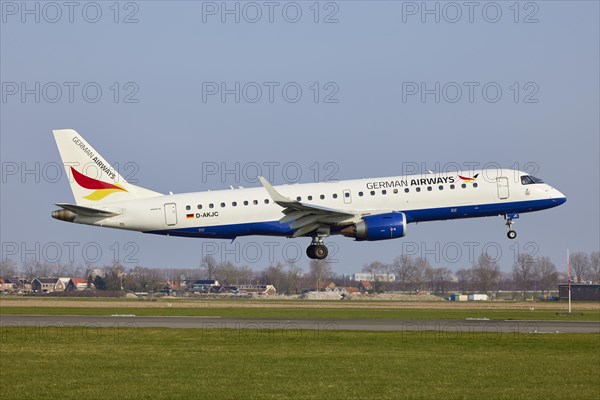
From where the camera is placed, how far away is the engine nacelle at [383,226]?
175 feet

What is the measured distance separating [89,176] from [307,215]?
13.6m

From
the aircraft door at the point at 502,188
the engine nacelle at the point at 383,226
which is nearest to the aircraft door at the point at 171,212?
the engine nacelle at the point at 383,226

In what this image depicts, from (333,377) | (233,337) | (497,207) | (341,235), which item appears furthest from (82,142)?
(333,377)

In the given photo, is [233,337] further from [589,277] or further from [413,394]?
[589,277]

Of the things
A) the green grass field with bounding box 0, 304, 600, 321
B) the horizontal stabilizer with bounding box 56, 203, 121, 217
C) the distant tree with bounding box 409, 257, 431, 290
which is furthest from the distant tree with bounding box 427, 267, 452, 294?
the horizontal stabilizer with bounding box 56, 203, 121, 217

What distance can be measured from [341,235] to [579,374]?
26897 millimetres

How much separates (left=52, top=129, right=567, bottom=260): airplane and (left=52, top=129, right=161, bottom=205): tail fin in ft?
0.20

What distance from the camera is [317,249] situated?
185 ft

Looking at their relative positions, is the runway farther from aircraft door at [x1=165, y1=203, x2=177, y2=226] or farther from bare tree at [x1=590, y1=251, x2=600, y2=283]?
bare tree at [x1=590, y1=251, x2=600, y2=283]

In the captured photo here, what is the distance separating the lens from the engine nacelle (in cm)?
5325

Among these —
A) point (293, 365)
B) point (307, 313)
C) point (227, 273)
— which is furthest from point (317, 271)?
point (293, 365)

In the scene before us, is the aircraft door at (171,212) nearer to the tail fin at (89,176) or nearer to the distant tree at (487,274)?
the tail fin at (89,176)

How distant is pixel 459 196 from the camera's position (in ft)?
178

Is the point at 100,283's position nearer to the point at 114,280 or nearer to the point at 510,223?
the point at 114,280
